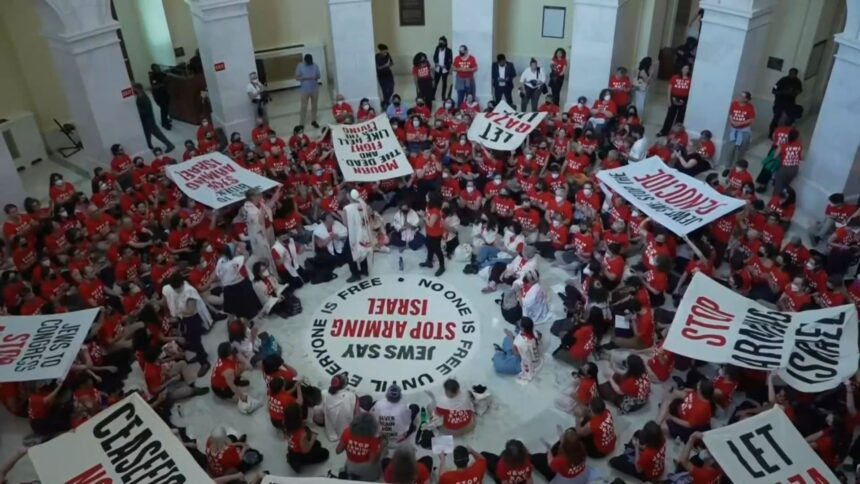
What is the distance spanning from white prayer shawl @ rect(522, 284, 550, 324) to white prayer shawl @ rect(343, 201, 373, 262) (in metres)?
2.76

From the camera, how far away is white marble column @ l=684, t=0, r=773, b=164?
1311 centimetres

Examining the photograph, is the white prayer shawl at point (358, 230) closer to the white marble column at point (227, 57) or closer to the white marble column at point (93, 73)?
the white marble column at point (227, 57)

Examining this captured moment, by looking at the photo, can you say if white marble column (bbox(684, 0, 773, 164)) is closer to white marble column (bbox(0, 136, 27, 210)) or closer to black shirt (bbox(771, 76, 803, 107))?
black shirt (bbox(771, 76, 803, 107))

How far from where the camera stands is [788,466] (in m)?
6.62

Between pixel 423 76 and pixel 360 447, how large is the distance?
11084 millimetres

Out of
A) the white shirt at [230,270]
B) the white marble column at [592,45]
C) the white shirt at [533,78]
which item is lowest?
the white shirt at [230,270]

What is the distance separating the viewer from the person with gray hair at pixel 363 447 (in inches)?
291

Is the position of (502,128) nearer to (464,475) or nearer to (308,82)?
(308,82)

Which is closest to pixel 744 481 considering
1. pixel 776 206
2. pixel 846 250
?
pixel 846 250

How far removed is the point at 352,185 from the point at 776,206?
7210mm

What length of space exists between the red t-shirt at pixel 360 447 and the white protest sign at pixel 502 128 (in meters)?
7.20

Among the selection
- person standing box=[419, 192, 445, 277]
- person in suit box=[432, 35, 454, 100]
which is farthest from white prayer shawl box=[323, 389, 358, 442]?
person in suit box=[432, 35, 454, 100]

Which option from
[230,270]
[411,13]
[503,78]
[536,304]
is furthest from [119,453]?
[411,13]

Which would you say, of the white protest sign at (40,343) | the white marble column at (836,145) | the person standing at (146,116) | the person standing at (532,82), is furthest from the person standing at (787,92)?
the white protest sign at (40,343)
